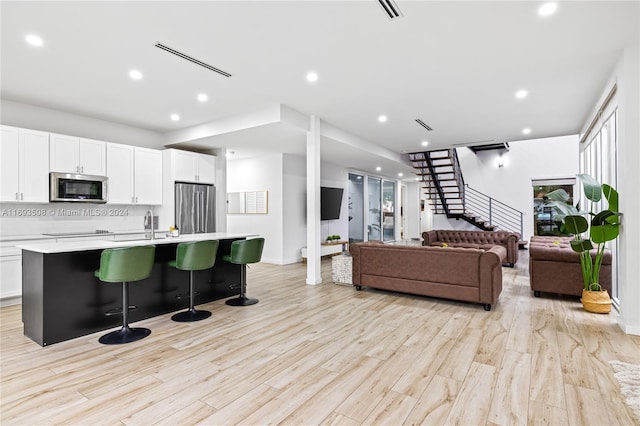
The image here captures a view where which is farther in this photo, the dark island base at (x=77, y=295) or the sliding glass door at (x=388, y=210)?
the sliding glass door at (x=388, y=210)

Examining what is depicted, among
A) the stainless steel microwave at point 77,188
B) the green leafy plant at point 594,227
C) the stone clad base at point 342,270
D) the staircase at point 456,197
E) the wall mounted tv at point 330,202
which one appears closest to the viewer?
the green leafy plant at point 594,227

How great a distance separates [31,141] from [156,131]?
2223 millimetres

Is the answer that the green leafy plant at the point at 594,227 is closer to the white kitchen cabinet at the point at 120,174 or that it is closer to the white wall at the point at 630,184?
the white wall at the point at 630,184

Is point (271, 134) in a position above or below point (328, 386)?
above

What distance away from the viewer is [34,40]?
10.5 ft

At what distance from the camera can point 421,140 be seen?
7668 mm

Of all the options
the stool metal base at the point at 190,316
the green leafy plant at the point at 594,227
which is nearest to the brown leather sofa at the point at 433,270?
the green leafy plant at the point at 594,227

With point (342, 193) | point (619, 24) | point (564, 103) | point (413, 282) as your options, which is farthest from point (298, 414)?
point (342, 193)

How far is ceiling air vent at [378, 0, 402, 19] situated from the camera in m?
2.66

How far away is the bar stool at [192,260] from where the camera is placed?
3.86m

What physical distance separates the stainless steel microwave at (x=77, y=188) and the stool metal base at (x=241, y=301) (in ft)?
9.56

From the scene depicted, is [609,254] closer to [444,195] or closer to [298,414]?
[298,414]

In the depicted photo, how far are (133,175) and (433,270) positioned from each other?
5359mm

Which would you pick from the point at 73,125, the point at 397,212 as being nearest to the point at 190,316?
the point at 73,125
